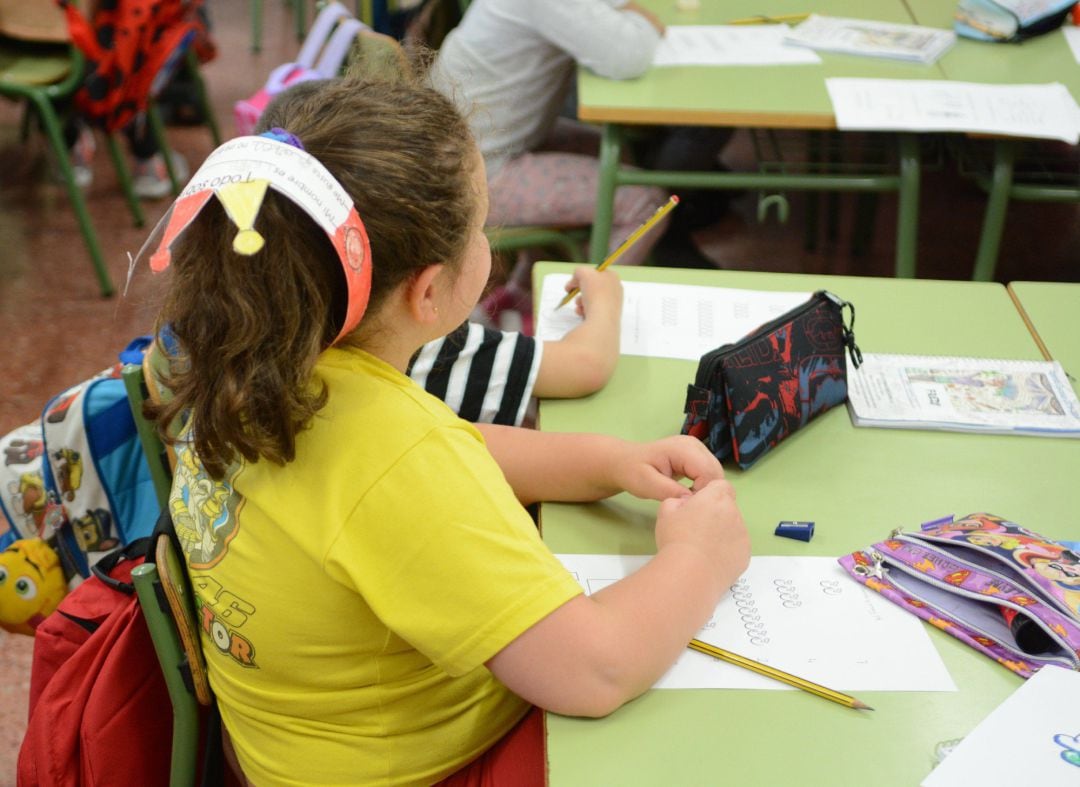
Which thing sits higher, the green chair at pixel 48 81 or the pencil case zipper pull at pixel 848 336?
the pencil case zipper pull at pixel 848 336

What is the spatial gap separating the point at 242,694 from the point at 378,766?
0.14 m

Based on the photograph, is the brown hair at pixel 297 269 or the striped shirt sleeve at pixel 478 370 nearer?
the brown hair at pixel 297 269

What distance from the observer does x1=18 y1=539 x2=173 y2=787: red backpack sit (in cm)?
108

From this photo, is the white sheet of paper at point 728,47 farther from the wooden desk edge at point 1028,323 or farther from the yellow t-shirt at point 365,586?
the yellow t-shirt at point 365,586

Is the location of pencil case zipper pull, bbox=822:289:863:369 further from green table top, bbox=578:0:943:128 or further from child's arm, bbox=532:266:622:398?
green table top, bbox=578:0:943:128

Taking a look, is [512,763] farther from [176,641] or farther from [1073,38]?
[1073,38]

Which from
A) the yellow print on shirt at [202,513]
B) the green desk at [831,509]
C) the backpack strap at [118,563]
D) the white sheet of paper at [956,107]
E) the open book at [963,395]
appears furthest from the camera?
the white sheet of paper at [956,107]

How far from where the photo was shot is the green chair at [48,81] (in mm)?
2912

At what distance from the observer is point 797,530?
1.12 meters

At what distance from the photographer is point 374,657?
0.99 m

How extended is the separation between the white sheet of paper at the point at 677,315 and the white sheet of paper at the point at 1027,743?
600 mm

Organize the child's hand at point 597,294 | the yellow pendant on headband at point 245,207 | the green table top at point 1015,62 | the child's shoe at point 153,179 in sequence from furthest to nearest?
1. the child's shoe at point 153,179
2. the green table top at point 1015,62
3. the child's hand at point 597,294
4. the yellow pendant on headband at point 245,207

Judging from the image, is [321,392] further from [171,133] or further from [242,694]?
[171,133]

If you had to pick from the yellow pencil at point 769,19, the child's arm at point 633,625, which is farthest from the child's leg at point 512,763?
the yellow pencil at point 769,19
